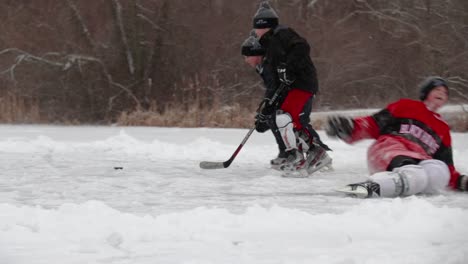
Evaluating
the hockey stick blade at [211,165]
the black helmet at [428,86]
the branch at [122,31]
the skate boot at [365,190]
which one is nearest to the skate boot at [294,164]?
the hockey stick blade at [211,165]

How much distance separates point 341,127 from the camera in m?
5.14

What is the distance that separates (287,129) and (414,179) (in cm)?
153

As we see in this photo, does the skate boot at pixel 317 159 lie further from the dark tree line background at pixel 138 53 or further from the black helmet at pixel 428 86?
the dark tree line background at pixel 138 53

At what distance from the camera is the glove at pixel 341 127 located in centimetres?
513

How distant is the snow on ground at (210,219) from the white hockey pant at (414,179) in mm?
109

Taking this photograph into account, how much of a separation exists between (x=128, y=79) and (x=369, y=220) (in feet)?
41.4

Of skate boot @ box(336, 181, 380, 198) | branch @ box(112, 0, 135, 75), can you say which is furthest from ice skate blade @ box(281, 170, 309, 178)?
branch @ box(112, 0, 135, 75)

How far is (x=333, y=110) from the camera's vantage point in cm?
1582

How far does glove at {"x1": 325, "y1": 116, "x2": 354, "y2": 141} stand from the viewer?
513 cm

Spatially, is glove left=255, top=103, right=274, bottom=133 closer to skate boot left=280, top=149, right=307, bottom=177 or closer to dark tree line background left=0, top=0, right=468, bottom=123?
skate boot left=280, top=149, right=307, bottom=177

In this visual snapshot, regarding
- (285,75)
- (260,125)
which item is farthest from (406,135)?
(260,125)

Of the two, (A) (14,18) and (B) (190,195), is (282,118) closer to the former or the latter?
(B) (190,195)

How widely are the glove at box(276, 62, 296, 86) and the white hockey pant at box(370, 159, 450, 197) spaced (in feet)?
4.78

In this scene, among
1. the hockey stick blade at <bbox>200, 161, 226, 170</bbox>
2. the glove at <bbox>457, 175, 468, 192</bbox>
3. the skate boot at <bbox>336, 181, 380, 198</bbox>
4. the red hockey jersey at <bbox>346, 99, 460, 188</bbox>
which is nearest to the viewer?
the skate boot at <bbox>336, 181, 380, 198</bbox>
